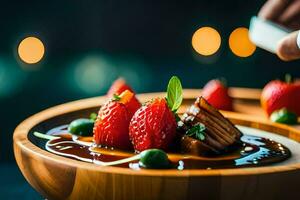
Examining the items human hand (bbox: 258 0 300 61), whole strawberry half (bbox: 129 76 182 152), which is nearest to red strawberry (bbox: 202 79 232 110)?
human hand (bbox: 258 0 300 61)

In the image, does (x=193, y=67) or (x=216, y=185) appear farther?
(x=193, y=67)

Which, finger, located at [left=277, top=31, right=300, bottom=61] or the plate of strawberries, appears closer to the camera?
the plate of strawberries

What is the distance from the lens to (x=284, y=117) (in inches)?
58.1

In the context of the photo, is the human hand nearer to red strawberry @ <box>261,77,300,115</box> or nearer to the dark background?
red strawberry @ <box>261,77,300,115</box>

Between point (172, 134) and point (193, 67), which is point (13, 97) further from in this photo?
point (172, 134)

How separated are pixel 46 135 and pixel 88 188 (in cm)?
34

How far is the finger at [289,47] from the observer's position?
1314mm

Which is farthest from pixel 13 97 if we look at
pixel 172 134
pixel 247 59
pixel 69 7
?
pixel 172 134

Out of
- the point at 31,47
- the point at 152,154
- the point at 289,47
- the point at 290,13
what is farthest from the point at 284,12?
the point at 31,47

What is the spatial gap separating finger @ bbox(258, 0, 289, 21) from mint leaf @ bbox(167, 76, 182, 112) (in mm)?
550

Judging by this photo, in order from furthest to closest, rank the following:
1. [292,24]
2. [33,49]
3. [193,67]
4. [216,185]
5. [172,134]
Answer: [193,67]
[33,49]
[292,24]
[172,134]
[216,185]

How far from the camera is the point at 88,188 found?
38.2 inches

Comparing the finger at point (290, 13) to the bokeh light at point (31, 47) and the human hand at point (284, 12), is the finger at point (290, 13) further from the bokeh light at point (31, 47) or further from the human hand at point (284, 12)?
the bokeh light at point (31, 47)

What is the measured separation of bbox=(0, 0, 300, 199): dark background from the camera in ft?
7.63
